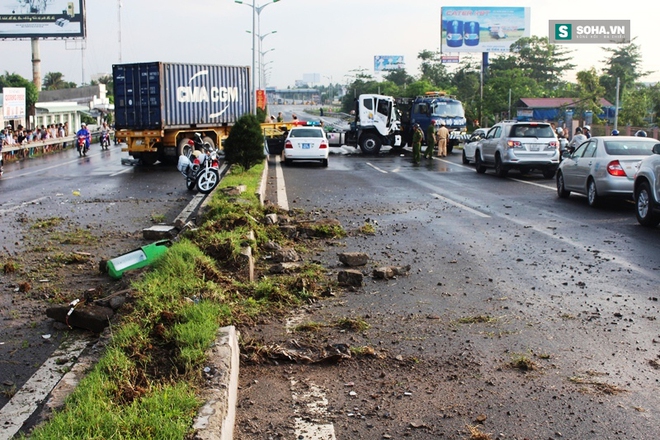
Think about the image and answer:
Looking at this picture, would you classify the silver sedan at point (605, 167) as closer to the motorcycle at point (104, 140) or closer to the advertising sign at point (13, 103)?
the advertising sign at point (13, 103)

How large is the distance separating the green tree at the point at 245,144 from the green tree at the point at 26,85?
40.1 metres

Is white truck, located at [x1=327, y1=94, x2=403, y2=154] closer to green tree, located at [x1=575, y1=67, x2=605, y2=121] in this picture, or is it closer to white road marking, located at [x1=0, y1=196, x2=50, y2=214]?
white road marking, located at [x1=0, y1=196, x2=50, y2=214]

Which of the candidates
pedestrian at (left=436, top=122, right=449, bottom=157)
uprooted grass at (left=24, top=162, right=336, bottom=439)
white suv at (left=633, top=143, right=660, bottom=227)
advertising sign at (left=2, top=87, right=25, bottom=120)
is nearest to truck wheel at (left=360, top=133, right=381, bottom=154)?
pedestrian at (left=436, top=122, right=449, bottom=157)

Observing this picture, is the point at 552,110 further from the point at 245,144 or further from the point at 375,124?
the point at 245,144

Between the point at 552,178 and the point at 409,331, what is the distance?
19.2 metres

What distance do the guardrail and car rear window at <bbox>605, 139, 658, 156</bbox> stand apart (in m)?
28.2

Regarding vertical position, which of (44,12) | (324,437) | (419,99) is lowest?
(324,437)

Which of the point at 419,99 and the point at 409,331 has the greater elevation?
the point at 419,99

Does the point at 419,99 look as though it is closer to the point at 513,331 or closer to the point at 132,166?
the point at 132,166

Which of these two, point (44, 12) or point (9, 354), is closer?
point (9, 354)

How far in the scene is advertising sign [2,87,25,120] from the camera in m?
42.8

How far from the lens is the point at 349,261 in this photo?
9.51 meters

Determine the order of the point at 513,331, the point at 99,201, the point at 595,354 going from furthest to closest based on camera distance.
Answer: the point at 99,201 < the point at 513,331 < the point at 595,354

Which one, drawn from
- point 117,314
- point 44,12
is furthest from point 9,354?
point 44,12
